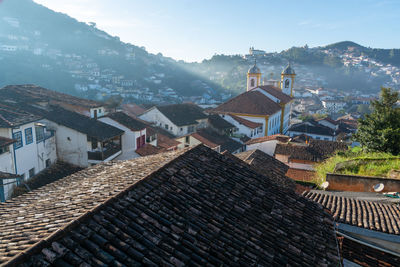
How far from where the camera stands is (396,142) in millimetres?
15484

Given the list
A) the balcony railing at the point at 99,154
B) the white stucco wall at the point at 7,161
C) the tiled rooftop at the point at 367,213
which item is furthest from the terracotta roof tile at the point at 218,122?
the tiled rooftop at the point at 367,213

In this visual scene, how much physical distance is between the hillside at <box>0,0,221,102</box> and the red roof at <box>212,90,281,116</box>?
127 ft

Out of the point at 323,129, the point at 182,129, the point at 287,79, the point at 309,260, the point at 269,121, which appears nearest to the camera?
the point at 309,260

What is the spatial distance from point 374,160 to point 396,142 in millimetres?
3262

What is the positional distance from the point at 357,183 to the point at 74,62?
→ 9730 cm

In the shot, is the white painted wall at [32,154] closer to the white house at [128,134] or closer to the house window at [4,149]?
the house window at [4,149]

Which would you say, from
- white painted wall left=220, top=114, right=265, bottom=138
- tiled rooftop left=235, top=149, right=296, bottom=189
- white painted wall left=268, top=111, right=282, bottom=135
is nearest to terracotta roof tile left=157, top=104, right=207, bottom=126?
white painted wall left=220, top=114, right=265, bottom=138

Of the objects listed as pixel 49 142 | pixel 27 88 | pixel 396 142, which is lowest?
pixel 49 142

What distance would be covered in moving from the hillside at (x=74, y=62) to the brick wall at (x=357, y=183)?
5959 cm

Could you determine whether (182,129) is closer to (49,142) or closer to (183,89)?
(49,142)

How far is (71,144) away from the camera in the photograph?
21188mm

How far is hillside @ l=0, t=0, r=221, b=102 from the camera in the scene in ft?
228

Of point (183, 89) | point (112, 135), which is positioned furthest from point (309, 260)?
point (183, 89)

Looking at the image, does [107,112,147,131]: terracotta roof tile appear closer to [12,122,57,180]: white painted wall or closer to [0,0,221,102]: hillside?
[12,122,57,180]: white painted wall
